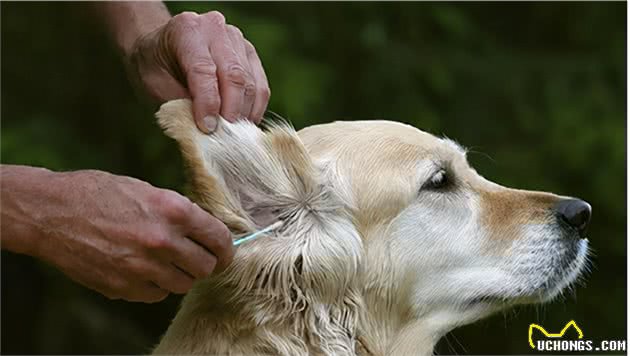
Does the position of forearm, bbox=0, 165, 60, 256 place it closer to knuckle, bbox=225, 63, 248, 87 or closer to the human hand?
the human hand

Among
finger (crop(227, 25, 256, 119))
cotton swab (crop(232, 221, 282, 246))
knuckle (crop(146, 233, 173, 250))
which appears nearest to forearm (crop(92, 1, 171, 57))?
finger (crop(227, 25, 256, 119))

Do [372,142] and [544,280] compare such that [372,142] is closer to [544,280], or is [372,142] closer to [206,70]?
[206,70]

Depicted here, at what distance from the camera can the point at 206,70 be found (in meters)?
3.22

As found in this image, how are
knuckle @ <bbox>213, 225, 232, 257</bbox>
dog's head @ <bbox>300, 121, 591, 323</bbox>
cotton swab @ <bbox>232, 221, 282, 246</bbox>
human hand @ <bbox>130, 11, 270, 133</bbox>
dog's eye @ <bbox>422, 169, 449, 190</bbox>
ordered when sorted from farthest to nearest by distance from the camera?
dog's eye @ <bbox>422, 169, 449, 190</bbox> < dog's head @ <bbox>300, 121, 591, 323</bbox> < human hand @ <bbox>130, 11, 270, 133</bbox> < cotton swab @ <bbox>232, 221, 282, 246</bbox> < knuckle @ <bbox>213, 225, 232, 257</bbox>

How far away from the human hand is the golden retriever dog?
8 centimetres

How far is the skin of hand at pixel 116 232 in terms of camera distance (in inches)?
103

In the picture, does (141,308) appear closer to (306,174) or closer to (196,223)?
(306,174)

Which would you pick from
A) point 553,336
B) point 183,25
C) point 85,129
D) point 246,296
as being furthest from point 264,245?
point 85,129

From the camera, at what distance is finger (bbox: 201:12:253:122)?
3.18 metres

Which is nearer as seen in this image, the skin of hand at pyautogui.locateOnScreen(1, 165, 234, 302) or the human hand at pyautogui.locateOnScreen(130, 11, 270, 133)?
the skin of hand at pyautogui.locateOnScreen(1, 165, 234, 302)

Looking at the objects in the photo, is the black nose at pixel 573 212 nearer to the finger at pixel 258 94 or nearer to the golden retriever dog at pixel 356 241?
the golden retriever dog at pixel 356 241

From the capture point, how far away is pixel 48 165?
20.8 feet

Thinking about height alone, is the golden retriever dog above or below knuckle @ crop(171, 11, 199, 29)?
below

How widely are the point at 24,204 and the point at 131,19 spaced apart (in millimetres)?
1422
